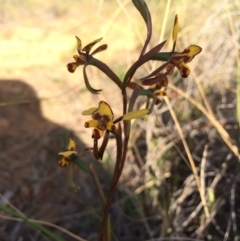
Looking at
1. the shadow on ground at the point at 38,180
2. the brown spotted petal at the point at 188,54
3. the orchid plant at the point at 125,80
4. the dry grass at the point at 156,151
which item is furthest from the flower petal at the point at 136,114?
the shadow on ground at the point at 38,180

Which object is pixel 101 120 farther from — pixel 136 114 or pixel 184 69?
pixel 184 69

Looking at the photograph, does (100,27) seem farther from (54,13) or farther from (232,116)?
(232,116)

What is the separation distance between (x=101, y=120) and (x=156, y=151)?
1068 mm

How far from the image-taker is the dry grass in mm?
1721

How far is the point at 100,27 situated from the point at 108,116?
10.2 ft

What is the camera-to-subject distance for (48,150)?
2.26m

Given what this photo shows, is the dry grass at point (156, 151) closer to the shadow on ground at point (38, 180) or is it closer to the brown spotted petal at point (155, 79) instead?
the shadow on ground at point (38, 180)

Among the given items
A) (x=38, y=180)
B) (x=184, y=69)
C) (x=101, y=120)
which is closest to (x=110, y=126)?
(x=101, y=120)

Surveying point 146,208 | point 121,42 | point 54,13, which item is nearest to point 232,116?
point 146,208

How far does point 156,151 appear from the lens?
1.94 metres

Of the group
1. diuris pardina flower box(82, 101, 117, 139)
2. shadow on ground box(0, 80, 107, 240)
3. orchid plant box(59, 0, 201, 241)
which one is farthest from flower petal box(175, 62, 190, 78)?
shadow on ground box(0, 80, 107, 240)

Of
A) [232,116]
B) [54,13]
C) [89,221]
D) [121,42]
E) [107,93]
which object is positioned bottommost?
[89,221]

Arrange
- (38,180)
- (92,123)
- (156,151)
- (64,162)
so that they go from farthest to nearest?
(38,180), (156,151), (64,162), (92,123)

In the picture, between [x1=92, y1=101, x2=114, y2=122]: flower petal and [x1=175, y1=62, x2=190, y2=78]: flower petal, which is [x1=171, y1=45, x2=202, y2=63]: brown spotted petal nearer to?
[x1=175, y1=62, x2=190, y2=78]: flower petal
